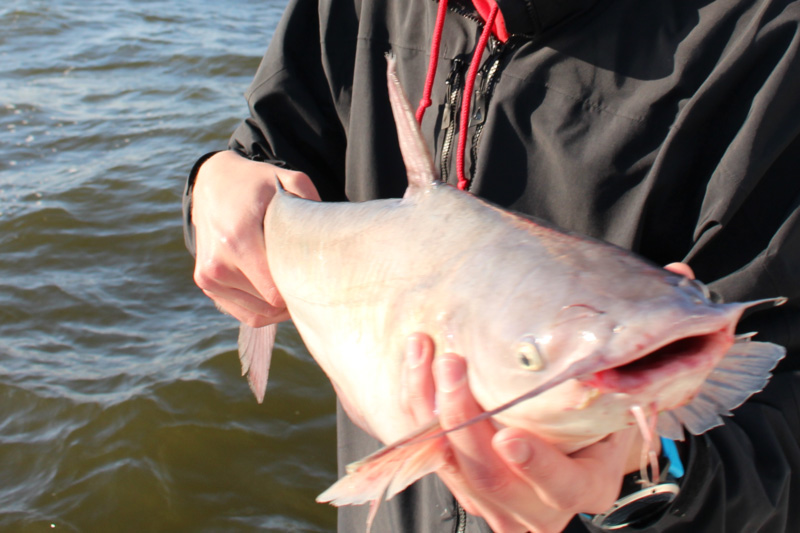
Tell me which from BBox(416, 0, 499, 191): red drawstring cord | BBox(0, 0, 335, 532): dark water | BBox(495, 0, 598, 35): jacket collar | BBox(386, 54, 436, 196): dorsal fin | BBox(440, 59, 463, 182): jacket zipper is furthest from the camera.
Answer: BBox(0, 0, 335, 532): dark water

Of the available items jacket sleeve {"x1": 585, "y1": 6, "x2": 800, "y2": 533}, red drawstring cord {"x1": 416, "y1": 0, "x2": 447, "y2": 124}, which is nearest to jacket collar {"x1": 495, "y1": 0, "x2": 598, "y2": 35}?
red drawstring cord {"x1": 416, "y1": 0, "x2": 447, "y2": 124}

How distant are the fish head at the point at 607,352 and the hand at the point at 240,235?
36.7 inches

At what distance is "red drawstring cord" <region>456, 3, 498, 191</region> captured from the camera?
1.78 meters

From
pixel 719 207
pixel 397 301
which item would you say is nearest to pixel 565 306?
pixel 397 301

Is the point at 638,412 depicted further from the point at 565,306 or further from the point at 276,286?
the point at 276,286

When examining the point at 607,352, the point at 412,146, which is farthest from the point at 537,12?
the point at 607,352

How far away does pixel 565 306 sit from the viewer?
1.08m

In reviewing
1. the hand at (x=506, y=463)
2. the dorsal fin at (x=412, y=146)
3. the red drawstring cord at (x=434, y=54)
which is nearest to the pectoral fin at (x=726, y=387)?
the hand at (x=506, y=463)

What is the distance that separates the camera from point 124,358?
13.9 ft

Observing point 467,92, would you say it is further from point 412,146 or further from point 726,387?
point 726,387

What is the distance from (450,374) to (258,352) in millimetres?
1180

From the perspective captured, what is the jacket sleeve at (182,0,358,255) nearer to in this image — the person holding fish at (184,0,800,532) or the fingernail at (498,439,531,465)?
the person holding fish at (184,0,800,532)

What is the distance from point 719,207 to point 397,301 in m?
0.78

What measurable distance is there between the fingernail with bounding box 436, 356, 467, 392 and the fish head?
0.19 ft
